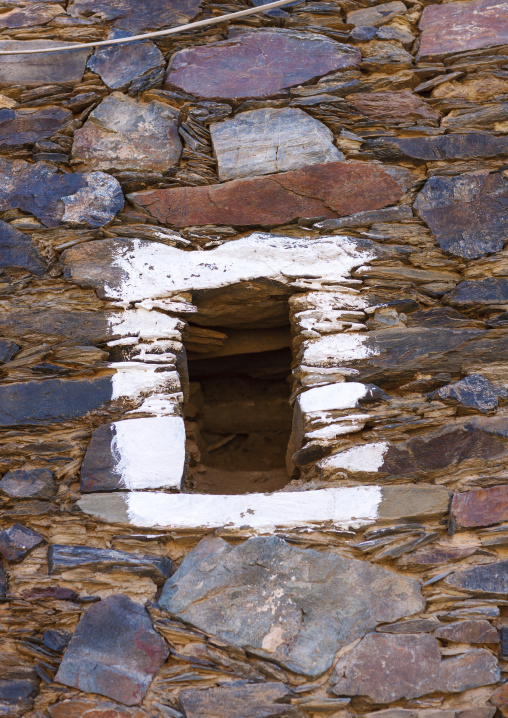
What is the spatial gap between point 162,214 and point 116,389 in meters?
0.73

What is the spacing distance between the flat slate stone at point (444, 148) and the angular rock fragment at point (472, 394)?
3.08ft

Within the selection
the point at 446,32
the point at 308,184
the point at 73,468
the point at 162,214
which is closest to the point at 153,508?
the point at 73,468

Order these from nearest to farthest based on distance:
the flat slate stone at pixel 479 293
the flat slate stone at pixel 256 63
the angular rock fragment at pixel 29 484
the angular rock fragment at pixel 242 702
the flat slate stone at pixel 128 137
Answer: the angular rock fragment at pixel 242 702
the angular rock fragment at pixel 29 484
the flat slate stone at pixel 479 293
the flat slate stone at pixel 128 137
the flat slate stone at pixel 256 63

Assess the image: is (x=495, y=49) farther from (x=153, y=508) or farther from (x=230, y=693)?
(x=230, y=693)

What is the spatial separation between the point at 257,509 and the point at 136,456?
17.7 inches

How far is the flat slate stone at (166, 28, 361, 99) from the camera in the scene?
2998mm

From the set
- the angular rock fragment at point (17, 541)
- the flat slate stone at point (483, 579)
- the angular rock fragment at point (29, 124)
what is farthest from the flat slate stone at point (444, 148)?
the angular rock fragment at point (17, 541)

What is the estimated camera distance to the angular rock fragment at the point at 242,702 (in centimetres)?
202

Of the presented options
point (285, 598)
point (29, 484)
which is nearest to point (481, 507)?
point (285, 598)

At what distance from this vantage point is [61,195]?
282 cm

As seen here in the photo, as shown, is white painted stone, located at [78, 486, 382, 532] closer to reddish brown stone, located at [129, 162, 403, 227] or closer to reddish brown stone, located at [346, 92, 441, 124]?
reddish brown stone, located at [129, 162, 403, 227]

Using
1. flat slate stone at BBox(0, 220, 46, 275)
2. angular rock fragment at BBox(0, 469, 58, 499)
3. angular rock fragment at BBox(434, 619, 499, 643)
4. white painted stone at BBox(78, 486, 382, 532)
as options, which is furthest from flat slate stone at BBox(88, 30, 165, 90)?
angular rock fragment at BBox(434, 619, 499, 643)

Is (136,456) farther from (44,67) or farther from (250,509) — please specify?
(44,67)

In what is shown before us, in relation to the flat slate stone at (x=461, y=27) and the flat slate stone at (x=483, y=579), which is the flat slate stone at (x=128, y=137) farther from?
the flat slate stone at (x=483, y=579)
